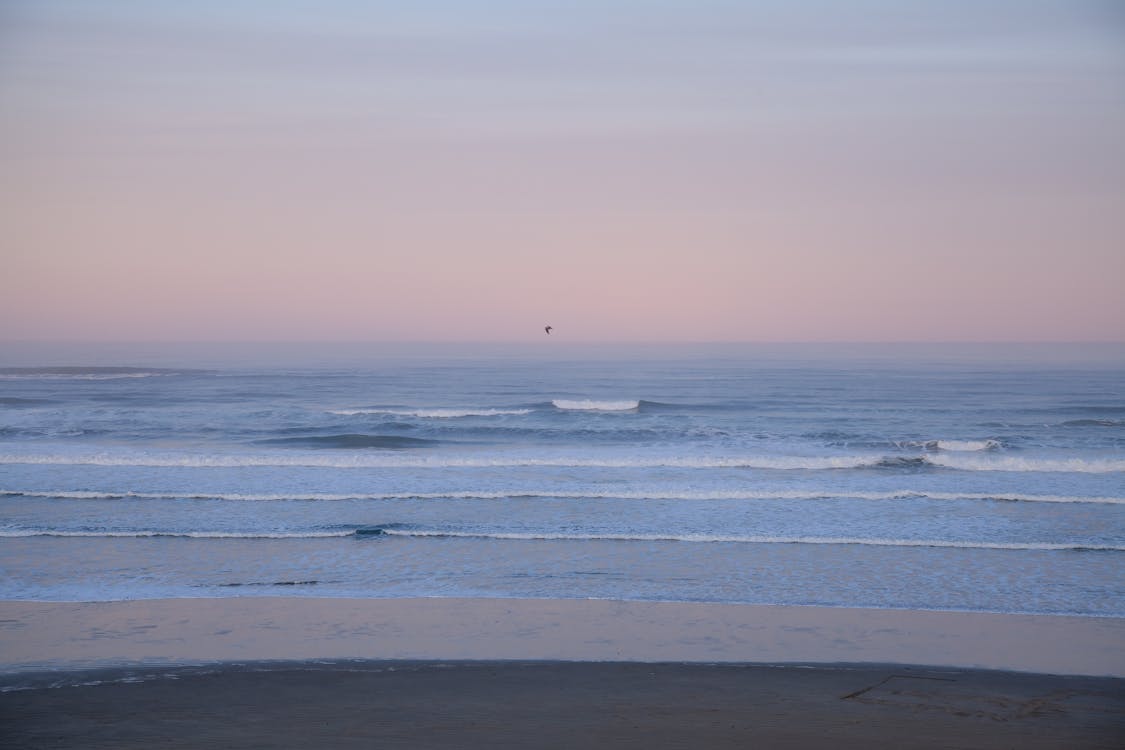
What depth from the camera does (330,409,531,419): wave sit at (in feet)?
103

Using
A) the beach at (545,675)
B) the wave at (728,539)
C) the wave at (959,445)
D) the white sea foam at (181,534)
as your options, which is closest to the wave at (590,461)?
the wave at (959,445)

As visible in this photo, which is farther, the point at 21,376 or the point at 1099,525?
the point at 21,376

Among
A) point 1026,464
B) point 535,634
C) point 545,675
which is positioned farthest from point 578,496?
point 1026,464

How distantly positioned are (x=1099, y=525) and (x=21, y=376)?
158ft

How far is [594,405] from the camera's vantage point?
114 feet

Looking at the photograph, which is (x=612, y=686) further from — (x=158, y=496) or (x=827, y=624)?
(x=158, y=496)

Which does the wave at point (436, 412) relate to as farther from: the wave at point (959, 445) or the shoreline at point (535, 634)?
the shoreline at point (535, 634)

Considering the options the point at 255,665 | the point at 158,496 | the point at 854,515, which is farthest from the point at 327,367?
the point at 255,665

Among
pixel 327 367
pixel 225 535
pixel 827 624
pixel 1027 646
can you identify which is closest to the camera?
pixel 1027 646

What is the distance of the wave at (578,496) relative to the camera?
1606 centimetres

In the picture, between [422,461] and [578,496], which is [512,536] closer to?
[578,496]

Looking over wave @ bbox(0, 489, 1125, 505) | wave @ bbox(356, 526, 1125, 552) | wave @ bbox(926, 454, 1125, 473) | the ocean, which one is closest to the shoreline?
the ocean

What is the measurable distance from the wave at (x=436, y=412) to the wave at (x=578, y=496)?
14.6m

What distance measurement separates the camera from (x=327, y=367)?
57625 millimetres
